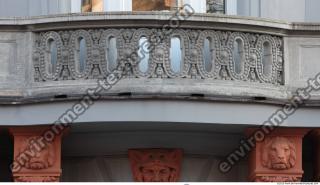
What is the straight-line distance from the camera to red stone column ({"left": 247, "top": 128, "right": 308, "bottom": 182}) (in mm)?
19000

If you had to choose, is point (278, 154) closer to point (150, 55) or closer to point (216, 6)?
point (150, 55)

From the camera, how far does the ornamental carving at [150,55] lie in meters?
18.8

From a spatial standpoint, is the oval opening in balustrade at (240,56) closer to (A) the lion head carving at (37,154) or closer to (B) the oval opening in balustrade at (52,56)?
(B) the oval opening in balustrade at (52,56)

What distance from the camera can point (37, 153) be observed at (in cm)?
1886

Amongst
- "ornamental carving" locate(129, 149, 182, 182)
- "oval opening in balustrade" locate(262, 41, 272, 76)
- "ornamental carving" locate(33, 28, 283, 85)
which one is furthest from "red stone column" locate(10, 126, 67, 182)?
"oval opening in balustrade" locate(262, 41, 272, 76)

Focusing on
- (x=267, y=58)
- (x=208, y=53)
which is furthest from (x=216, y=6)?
(x=208, y=53)

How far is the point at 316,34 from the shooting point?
63.8ft

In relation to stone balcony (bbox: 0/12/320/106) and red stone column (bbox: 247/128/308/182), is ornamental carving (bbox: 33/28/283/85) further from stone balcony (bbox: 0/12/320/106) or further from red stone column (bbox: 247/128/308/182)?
red stone column (bbox: 247/128/308/182)

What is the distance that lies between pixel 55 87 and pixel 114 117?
855mm

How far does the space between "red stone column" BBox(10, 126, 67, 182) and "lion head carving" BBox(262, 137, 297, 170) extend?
8.45 feet

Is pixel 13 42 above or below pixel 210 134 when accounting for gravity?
above

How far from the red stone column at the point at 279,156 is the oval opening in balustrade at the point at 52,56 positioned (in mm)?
2605

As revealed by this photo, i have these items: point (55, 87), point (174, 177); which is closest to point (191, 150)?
point (174, 177)

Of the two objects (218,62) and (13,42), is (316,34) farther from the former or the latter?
(13,42)
